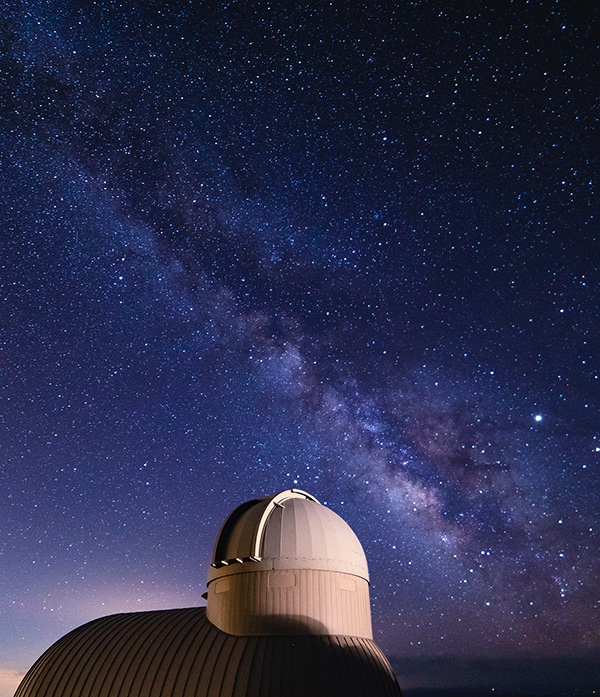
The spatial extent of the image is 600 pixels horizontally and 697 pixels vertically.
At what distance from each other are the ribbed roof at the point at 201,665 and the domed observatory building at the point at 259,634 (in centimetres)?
3

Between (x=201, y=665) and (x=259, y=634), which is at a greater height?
(x=259, y=634)

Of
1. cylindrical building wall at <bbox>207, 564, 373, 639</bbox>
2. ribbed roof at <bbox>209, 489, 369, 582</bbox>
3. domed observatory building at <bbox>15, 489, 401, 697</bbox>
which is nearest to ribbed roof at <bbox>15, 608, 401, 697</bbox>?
domed observatory building at <bbox>15, 489, 401, 697</bbox>

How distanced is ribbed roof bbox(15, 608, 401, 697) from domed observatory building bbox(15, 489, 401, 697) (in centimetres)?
3

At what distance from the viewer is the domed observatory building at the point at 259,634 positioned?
13156 mm

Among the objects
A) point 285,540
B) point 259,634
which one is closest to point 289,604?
point 259,634

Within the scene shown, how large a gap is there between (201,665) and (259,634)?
1.52m

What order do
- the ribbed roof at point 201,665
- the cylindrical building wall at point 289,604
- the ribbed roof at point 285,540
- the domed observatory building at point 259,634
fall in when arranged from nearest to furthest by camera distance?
1. the ribbed roof at point 201,665
2. the domed observatory building at point 259,634
3. the cylindrical building wall at point 289,604
4. the ribbed roof at point 285,540

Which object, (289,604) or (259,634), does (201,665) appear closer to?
(259,634)

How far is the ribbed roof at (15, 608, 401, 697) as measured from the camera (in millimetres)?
12891

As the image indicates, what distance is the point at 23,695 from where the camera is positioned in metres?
15.9

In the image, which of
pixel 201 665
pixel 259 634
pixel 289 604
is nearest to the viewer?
pixel 201 665

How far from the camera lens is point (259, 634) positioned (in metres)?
14.1

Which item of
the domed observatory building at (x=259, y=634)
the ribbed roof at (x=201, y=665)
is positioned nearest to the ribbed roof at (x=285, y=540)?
the domed observatory building at (x=259, y=634)

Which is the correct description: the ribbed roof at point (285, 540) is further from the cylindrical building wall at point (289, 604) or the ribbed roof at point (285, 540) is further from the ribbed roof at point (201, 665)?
the ribbed roof at point (201, 665)
